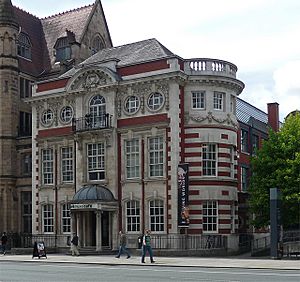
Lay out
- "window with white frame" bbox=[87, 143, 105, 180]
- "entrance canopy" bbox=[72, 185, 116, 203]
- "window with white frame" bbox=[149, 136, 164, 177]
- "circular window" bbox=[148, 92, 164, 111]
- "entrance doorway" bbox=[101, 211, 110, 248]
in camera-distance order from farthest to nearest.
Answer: "window with white frame" bbox=[87, 143, 105, 180] < "entrance doorway" bbox=[101, 211, 110, 248] < "entrance canopy" bbox=[72, 185, 116, 203] < "circular window" bbox=[148, 92, 164, 111] < "window with white frame" bbox=[149, 136, 164, 177]

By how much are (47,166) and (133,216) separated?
9.12m

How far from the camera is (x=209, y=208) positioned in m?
41.8

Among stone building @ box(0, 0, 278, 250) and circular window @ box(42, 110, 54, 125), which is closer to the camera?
stone building @ box(0, 0, 278, 250)

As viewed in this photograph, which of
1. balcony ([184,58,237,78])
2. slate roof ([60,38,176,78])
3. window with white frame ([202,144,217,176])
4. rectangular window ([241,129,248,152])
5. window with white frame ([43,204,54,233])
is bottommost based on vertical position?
window with white frame ([43,204,54,233])

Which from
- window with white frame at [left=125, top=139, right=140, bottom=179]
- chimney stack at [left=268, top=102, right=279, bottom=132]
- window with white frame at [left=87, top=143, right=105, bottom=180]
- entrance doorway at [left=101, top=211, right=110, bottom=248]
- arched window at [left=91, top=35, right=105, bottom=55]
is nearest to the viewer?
window with white frame at [left=125, top=139, right=140, bottom=179]

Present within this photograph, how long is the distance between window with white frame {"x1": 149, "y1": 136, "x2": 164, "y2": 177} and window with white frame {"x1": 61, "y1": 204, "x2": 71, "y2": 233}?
25.9 feet

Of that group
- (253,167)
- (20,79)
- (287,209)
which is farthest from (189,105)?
(20,79)

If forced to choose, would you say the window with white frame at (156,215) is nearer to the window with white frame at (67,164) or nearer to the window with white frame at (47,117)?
the window with white frame at (67,164)

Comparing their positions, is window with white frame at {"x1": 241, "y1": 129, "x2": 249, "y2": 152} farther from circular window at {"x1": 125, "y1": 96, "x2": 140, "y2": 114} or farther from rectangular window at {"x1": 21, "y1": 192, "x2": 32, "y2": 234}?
rectangular window at {"x1": 21, "y1": 192, "x2": 32, "y2": 234}

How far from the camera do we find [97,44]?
202ft

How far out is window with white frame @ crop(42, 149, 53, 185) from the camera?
48.1 m

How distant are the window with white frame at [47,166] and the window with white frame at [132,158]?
7300mm

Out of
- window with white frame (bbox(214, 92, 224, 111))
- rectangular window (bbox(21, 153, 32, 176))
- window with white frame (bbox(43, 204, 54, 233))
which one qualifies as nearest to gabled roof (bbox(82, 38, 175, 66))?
window with white frame (bbox(214, 92, 224, 111))

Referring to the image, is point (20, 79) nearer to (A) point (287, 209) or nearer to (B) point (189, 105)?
(B) point (189, 105)
